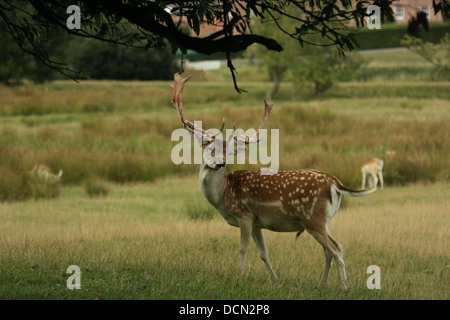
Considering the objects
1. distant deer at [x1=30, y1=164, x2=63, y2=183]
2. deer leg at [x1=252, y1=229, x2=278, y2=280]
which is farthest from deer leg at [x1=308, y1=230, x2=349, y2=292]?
distant deer at [x1=30, y1=164, x2=63, y2=183]

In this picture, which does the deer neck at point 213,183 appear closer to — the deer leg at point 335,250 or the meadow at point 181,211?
the meadow at point 181,211

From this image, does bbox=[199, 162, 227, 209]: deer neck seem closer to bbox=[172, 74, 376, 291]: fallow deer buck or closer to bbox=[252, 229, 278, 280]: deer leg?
bbox=[172, 74, 376, 291]: fallow deer buck

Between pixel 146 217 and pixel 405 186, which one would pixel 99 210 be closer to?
pixel 146 217

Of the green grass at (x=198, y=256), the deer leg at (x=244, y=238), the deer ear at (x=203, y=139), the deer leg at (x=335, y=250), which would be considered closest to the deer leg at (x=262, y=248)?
the green grass at (x=198, y=256)

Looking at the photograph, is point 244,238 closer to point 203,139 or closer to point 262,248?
point 262,248

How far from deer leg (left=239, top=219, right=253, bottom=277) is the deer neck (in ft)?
0.98

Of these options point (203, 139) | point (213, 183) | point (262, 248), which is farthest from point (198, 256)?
point (203, 139)

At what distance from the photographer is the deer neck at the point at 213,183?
311 inches

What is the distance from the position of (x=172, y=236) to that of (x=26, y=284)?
11.4 ft

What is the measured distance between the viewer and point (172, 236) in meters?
10.8

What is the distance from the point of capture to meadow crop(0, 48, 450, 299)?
781cm

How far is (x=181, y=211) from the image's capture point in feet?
50.5
